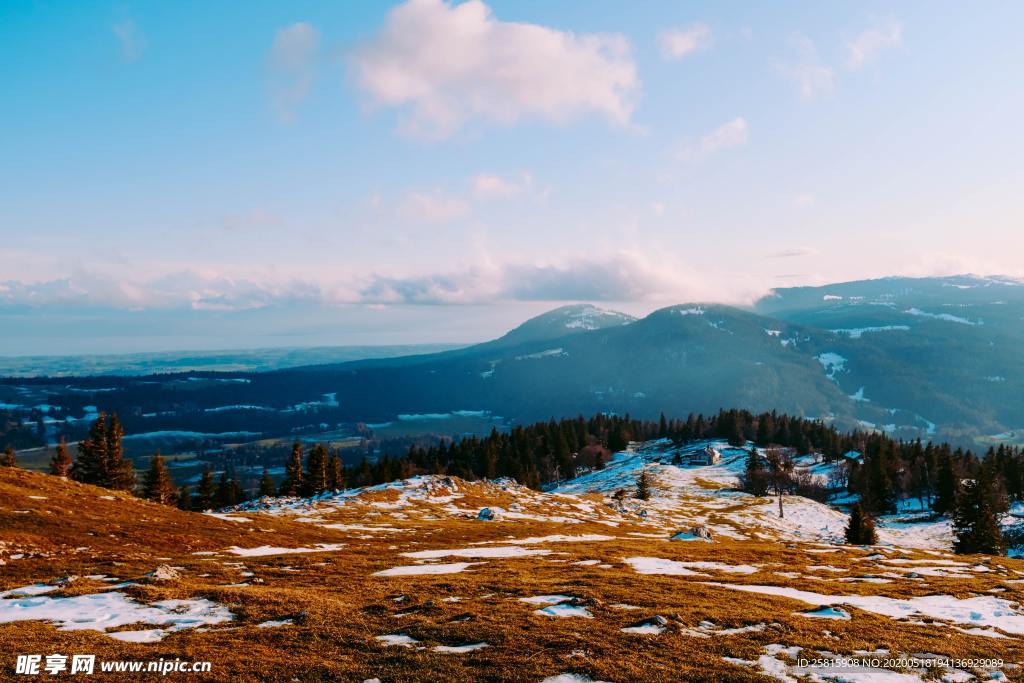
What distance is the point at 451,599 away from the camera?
26984 millimetres

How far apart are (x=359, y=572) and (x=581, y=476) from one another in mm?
156963

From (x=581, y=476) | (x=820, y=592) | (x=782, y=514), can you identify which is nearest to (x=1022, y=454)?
(x=782, y=514)

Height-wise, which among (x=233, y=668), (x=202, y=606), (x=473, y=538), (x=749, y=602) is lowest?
(x=473, y=538)

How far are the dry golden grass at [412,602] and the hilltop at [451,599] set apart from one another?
12 cm

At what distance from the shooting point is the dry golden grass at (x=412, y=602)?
59.2 ft

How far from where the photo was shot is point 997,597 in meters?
32.8

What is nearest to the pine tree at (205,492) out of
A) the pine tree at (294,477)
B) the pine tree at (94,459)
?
the pine tree at (294,477)

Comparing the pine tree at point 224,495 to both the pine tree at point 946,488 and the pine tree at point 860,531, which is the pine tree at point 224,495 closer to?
the pine tree at point 860,531

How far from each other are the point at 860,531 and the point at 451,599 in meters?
72.7

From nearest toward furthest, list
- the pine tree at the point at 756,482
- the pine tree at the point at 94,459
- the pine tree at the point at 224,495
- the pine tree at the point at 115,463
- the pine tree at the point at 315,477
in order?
the pine tree at the point at 94,459
the pine tree at the point at 115,463
the pine tree at the point at 315,477
the pine tree at the point at 224,495
the pine tree at the point at 756,482

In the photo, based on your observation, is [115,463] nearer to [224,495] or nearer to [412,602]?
[224,495]

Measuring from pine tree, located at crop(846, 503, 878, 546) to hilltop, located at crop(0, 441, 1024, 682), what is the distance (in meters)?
19.9

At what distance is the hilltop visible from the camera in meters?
18.6

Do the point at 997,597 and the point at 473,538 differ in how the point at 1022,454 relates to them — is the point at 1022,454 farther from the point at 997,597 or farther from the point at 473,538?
the point at 473,538
